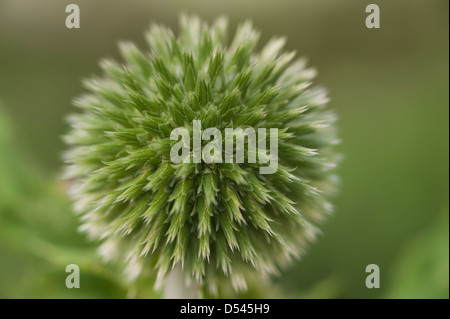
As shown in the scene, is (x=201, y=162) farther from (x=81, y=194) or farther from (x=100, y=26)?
(x=100, y=26)

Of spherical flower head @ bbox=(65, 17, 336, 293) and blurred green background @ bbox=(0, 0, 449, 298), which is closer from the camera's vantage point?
spherical flower head @ bbox=(65, 17, 336, 293)

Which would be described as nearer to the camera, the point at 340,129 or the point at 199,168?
the point at 199,168

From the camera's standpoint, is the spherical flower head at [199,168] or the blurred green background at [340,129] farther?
the blurred green background at [340,129]

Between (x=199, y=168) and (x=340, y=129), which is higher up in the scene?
(x=340, y=129)
